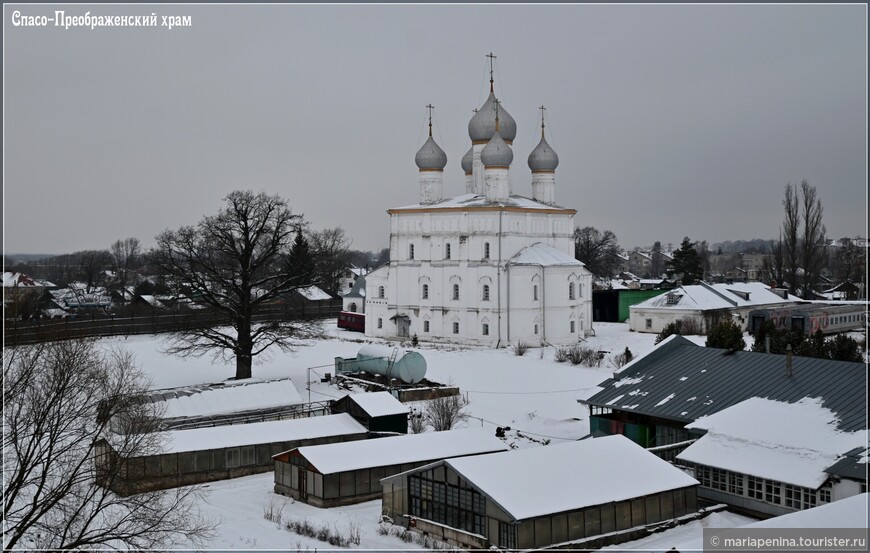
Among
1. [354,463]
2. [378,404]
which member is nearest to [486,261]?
[378,404]

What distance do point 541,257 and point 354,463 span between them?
2363 centimetres

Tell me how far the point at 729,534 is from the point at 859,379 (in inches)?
300

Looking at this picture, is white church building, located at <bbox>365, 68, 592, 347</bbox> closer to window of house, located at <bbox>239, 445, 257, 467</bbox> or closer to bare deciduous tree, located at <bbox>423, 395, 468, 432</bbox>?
bare deciduous tree, located at <bbox>423, 395, 468, 432</bbox>

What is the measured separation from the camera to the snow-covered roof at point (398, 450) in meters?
19.7

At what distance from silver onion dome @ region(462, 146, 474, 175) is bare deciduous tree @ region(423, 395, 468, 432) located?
23336 millimetres

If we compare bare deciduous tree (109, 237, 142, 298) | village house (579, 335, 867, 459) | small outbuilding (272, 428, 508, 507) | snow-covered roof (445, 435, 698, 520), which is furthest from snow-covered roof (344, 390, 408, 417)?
bare deciduous tree (109, 237, 142, 298)

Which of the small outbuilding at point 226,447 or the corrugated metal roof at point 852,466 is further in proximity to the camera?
the small outbuilding at point 226,447

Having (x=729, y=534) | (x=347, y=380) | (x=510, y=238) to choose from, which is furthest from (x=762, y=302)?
(x=729, y=534)

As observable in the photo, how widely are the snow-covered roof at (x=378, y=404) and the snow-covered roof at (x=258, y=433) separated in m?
0.51

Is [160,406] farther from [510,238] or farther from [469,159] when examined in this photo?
[469,159]

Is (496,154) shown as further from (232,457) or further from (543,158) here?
(232,457)

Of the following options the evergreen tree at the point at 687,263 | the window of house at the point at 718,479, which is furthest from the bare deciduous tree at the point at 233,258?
the evergreen tree at the point at 687,263

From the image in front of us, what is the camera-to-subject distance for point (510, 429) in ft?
84.4

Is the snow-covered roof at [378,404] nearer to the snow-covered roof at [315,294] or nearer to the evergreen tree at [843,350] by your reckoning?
the evergreen tree at [843,350]
